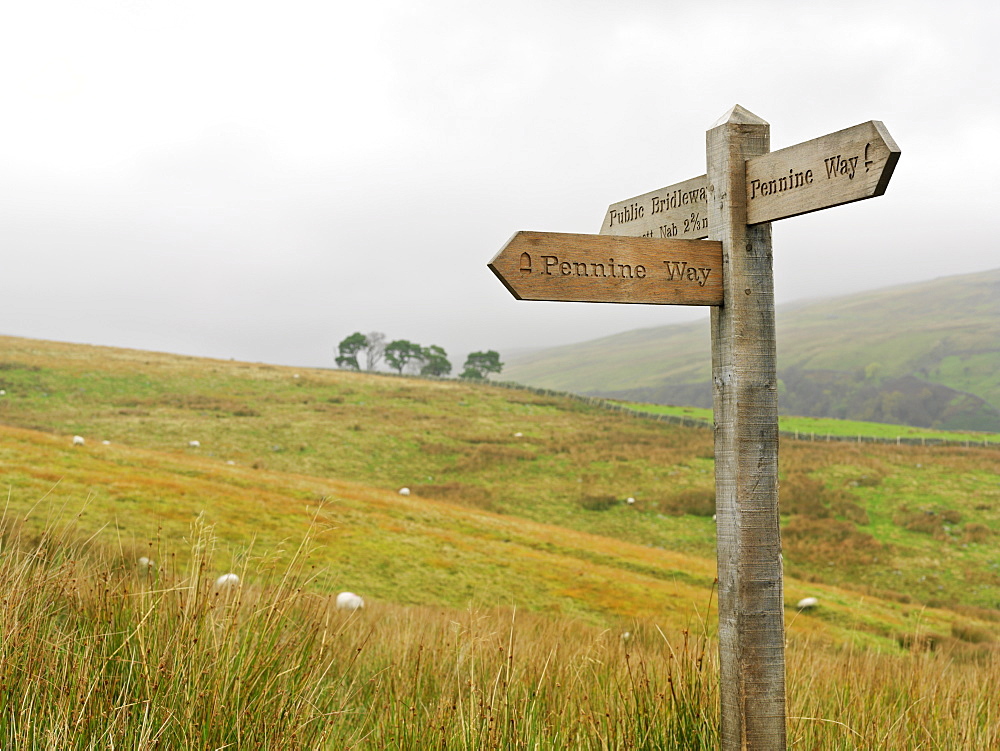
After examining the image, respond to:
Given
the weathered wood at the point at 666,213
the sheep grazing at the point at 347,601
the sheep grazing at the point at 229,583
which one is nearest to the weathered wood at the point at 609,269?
the weathered wood at the point at 666,213

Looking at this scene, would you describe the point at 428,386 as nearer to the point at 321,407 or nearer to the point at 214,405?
the point at 321,407

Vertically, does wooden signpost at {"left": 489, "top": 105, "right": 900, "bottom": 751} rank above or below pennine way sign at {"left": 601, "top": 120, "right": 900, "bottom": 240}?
below

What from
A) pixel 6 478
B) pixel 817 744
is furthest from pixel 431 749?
pixel 6 478

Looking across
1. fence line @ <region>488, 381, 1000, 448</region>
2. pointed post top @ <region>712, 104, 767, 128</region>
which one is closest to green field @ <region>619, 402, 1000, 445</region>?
fence line @ <region>488, 381, 1000, 448</region>

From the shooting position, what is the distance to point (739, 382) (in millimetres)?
3145

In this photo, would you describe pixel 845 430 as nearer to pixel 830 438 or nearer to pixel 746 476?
pixel 830 438

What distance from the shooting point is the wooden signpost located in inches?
119

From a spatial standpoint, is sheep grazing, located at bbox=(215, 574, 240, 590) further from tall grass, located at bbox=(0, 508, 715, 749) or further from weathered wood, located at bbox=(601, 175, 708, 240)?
weathered wood, located at bbox=(601, 175, 708, 240)

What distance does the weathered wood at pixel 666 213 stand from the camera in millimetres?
3709

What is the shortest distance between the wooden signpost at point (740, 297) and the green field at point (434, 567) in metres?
0.42

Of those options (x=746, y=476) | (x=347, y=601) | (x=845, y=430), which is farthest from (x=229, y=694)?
(x=845, y=430)

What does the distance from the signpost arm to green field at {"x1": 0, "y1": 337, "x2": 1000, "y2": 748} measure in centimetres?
36

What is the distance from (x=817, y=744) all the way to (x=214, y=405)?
3069cm

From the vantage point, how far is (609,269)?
10.3 feet
